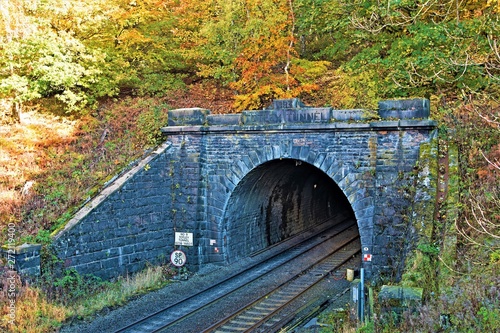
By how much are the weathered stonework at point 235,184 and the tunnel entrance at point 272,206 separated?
0.24 ft

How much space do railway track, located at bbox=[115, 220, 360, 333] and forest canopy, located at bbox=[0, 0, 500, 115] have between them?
230 inches

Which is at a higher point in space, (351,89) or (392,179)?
(351,89)

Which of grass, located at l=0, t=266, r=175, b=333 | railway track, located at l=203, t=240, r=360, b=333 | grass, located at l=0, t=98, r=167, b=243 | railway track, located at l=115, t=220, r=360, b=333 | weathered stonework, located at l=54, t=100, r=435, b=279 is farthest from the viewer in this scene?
grass, located at l=0, t=98, r=167, b=243

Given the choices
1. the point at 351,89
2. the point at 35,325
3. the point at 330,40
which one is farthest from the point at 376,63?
the point at 35,325

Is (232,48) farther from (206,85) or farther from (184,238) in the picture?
(184,238)

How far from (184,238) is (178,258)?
2.55ft

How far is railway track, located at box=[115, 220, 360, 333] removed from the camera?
36.8 ft

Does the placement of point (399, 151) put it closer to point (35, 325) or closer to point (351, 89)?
point (351, 89)

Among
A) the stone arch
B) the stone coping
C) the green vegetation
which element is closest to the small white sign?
the stone arch

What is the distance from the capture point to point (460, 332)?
686cm

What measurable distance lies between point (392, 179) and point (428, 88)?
16.0 ft

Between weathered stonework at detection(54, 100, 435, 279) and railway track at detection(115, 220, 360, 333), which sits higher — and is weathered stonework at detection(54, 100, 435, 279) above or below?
above

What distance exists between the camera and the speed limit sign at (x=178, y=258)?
1500cm

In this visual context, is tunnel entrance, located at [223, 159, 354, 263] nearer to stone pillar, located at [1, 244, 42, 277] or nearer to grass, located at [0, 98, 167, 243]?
grass, located at [0, 98, 167, 243]
